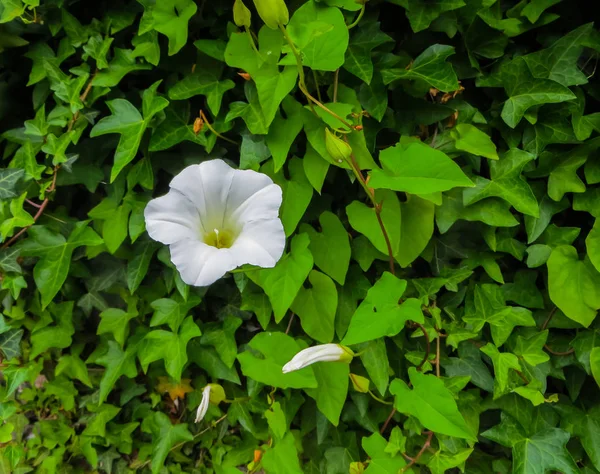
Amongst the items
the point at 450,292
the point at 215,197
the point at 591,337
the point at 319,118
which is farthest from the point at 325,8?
the point at 591,337

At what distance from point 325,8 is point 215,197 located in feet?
1.27

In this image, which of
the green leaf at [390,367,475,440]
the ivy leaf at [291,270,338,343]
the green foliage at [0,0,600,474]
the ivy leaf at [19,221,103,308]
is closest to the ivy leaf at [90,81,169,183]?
the green foliage at [0,0,600,474]

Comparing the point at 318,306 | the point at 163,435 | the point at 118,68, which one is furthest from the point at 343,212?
the point at 163,435

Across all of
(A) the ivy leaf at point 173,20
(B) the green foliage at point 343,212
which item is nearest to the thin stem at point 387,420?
(B) the green foliage at point 343,212

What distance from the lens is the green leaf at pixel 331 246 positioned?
0.91 meters

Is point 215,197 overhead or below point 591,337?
overhead

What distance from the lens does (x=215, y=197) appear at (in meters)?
0.82

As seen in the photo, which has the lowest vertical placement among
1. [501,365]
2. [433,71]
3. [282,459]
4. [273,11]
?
[282,459]

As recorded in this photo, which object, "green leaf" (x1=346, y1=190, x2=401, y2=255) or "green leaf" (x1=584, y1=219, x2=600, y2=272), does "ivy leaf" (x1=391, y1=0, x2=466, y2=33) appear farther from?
"green leaf" (x1=584, y1=219, x2=600, y2=272)

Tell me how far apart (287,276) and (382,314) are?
191 millimetres

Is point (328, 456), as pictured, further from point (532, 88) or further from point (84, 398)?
point (532, 88)

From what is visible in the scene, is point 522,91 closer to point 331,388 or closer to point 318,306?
point 318,306

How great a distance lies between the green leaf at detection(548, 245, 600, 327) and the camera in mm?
891

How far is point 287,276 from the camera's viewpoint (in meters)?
0.87
